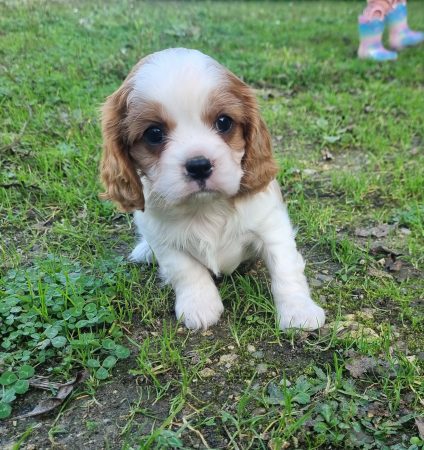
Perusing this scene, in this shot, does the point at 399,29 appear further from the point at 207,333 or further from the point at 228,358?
the point at 228,358

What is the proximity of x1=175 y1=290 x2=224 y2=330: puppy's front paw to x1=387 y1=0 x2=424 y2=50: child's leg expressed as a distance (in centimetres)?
559

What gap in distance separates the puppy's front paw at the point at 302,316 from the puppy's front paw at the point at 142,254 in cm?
82

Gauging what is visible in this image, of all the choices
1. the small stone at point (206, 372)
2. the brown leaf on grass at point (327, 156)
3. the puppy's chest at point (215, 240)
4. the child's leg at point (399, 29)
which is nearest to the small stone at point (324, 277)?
the puppy's chest at point (215, 240)

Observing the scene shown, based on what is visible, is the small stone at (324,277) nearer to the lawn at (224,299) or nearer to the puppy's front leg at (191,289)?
the lawn at (224,299)

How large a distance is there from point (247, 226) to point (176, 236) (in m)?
0.34

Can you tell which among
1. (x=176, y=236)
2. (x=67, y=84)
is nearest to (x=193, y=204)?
(x=176, y=236)

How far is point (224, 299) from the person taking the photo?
279 centimetres

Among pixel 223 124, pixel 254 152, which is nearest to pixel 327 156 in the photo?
pixel 254 152

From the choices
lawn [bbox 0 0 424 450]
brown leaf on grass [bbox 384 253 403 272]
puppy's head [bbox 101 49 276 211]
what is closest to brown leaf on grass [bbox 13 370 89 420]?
lawn [bbox 0 0 424 450]

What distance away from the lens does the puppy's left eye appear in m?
2.46

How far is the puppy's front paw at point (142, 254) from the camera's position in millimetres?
3043

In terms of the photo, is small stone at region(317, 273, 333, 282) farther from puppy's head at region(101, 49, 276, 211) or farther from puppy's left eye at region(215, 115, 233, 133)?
puppy's left eye at region(215, 115, 233, 133)

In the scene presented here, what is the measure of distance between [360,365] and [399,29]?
585 cm

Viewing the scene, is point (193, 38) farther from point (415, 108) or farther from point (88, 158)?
point (88, 158)
